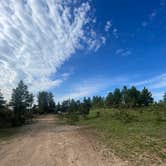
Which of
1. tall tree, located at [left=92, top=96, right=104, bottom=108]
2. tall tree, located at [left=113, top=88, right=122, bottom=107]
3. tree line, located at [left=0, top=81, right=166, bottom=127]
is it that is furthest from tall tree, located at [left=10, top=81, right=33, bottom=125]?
tall tree, located at [left=92, top=96, right=104, bottom=108]

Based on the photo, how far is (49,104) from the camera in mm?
89562

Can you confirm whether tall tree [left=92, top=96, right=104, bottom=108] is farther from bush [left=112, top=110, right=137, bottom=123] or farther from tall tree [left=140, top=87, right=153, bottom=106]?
bush [left=112, top=110, right=137, bottom=123]

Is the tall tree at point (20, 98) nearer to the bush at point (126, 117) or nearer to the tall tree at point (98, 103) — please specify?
the bush at point (126, 117)

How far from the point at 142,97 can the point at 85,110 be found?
29072mm

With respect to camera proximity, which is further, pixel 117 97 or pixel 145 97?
pixel 117 97

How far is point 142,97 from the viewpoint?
60.1 m

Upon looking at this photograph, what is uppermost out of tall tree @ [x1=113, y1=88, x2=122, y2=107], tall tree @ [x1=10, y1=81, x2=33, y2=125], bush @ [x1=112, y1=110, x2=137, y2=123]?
tall tree @ [x1=113, y1=88, x2=122, y2=107]

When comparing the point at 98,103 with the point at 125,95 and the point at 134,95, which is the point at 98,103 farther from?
the point at 134,95

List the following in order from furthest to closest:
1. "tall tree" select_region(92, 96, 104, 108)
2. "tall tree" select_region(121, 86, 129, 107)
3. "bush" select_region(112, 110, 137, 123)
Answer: "tall tree" select_region(92, 96, 104, 108) → "tall tree" select_region(121, 86, 129, 107) → "bush" select_region(112, 110, 137, 123)

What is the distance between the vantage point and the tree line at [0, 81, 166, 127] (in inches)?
1093

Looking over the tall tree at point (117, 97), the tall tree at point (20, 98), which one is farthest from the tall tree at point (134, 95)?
the tall tree at point (20, 98)

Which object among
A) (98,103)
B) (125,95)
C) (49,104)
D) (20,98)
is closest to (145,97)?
(125,95)

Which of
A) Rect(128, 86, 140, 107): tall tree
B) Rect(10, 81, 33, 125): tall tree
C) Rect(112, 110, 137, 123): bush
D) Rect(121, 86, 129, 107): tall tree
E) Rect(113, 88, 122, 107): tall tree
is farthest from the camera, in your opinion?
Rect(113, 88, 122, 107): tall tree

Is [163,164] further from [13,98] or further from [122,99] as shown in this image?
[122,99]
